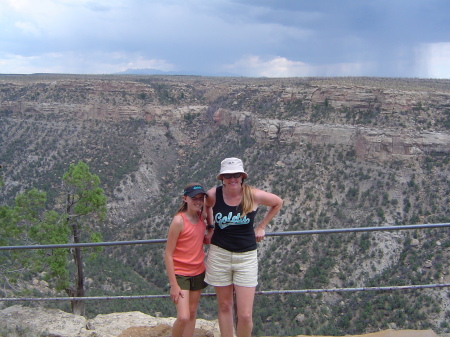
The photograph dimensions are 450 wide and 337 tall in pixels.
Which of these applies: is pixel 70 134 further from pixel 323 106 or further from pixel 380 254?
pixel 380 254

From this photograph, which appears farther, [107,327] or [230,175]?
[107,327]

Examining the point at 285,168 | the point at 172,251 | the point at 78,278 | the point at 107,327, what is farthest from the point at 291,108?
the point at 172,251

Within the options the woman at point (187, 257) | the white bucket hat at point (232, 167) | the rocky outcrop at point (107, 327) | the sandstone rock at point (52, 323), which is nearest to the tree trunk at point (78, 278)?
the rocky outcrop at point (107, 327)

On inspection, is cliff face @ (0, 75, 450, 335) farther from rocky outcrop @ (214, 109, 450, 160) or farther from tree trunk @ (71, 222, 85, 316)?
tree trunk @ (71, 222, 85, 316)

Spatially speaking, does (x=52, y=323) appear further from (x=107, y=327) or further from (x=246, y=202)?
(x=246, y=202)

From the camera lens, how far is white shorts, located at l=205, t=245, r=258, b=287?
4180mm

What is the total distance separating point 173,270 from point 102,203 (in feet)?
40.9

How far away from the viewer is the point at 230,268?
4.20 metres

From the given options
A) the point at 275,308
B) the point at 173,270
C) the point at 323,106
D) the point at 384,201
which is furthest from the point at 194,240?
the point at 323,106

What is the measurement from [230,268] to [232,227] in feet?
1.42

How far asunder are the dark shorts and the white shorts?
11cm

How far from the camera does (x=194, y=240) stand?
4.23 m

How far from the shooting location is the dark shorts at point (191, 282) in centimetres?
422

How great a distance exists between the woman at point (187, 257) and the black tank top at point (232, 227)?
21 cm
